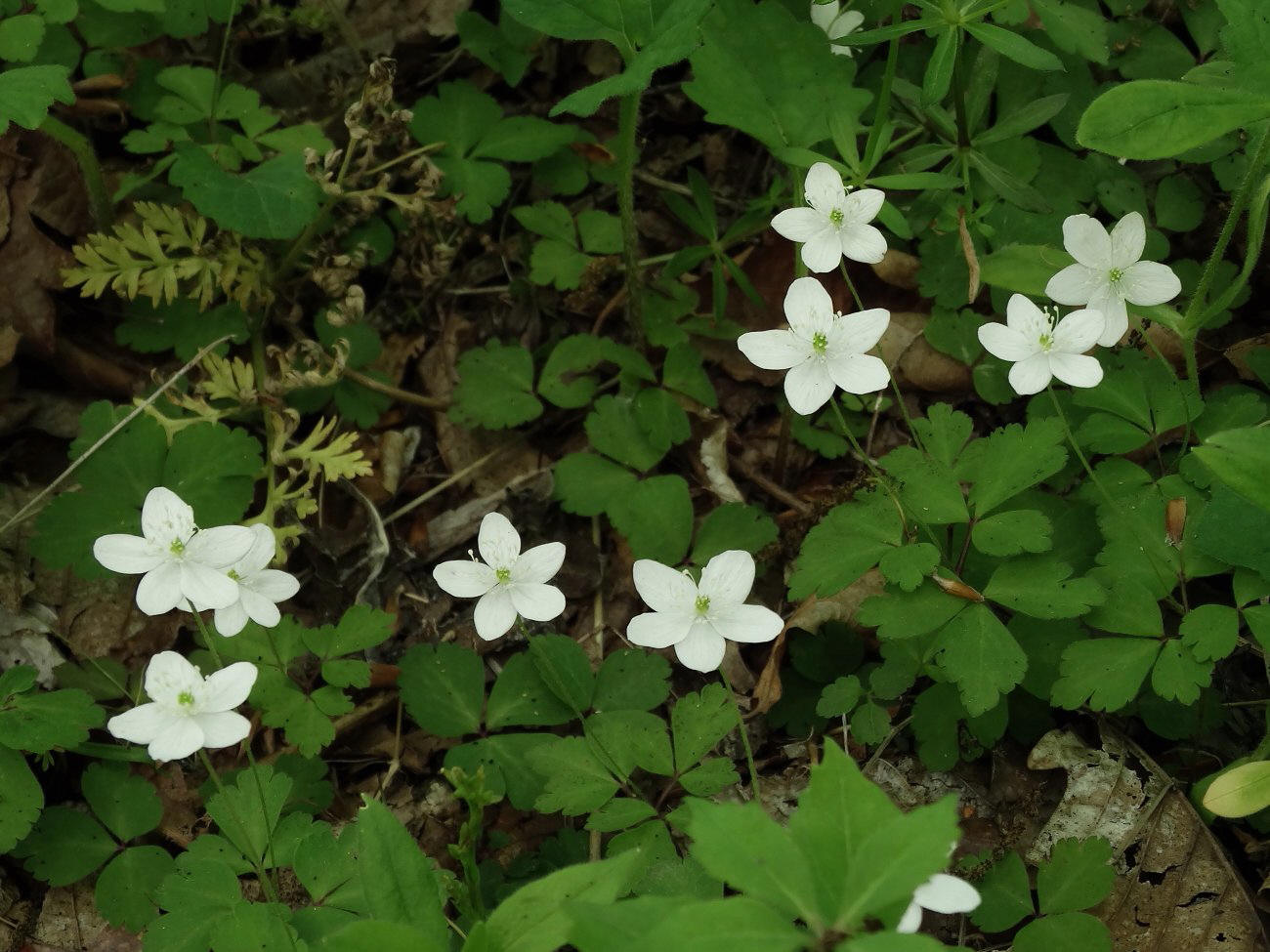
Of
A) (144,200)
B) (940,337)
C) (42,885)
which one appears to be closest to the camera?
(42,885)

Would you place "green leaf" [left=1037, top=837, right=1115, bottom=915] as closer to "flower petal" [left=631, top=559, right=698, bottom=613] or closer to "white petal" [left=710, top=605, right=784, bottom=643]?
"white petal" [left=710, top=605, right=784, bottom=643]

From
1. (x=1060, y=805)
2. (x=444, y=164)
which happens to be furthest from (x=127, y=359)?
(x=1060, y=805)

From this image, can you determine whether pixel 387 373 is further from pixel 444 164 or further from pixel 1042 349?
pixel 1042 349

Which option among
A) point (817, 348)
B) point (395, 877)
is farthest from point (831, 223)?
point (395, 877)

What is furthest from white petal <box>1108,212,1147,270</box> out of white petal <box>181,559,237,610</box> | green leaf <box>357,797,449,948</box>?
white petal <box>181,559,237,610</box>

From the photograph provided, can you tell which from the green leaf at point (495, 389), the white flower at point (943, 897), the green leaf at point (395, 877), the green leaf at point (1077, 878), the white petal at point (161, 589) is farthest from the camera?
the green leaf at point (495, 389)

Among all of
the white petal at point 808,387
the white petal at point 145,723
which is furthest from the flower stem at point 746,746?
the white petal at point 145,723

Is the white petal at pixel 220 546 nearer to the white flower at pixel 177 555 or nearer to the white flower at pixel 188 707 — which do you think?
the white flower at pixel 177 555
